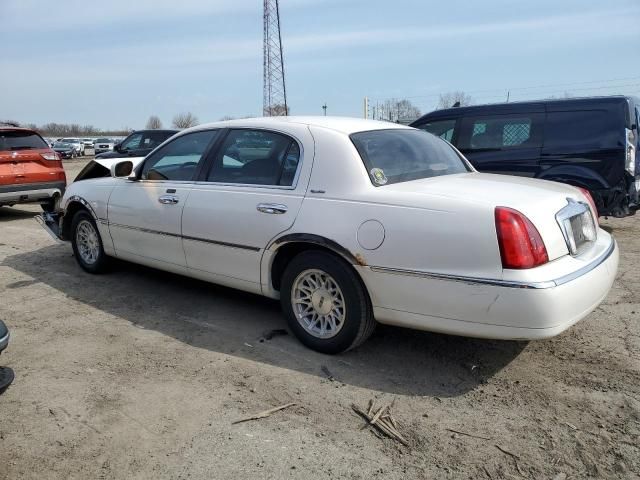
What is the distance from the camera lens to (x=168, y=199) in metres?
4.52

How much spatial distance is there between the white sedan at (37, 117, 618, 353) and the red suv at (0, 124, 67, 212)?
547 cm

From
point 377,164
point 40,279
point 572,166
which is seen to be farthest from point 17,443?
point 572,166

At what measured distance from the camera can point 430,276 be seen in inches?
122

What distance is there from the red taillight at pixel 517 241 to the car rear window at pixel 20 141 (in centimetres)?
918

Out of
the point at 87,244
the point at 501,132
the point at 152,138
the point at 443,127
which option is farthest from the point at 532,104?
the point at 152,138

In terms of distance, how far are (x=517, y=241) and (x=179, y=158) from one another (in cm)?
302

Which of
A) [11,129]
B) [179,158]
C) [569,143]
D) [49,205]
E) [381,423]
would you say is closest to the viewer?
[381,423]

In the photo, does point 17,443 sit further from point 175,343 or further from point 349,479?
point 349,479

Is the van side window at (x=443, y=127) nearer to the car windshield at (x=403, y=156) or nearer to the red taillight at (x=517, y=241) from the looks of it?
the car windshield at (x=403, y=156)

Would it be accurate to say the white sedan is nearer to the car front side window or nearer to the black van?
the black van

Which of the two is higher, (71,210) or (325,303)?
(71,210)

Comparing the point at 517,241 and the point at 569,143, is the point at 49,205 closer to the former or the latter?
the point at 569,143

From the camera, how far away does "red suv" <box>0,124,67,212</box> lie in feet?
30.1

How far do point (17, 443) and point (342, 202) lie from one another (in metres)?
2.21
